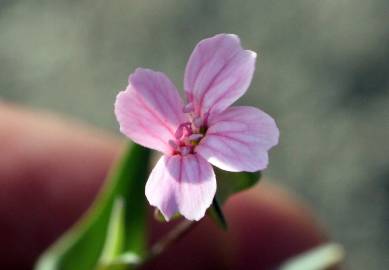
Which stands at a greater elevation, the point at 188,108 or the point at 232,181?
the point at 188,108

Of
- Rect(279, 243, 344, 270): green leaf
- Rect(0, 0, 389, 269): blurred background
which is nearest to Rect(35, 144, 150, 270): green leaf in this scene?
Rect(279, 243, 344, 270): green leaf

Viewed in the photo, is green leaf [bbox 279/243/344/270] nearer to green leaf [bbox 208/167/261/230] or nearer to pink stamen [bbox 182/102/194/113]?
green leaf [bbox 208/167/261/230]

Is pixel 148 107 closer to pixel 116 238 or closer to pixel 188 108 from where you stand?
pixel 188 108

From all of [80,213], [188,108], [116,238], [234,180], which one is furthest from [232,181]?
[80,213]

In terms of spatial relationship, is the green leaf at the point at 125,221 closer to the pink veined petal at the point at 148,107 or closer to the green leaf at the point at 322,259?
the green leaf at the point at 322,259

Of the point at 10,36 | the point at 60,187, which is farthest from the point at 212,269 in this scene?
the point at 10,36
